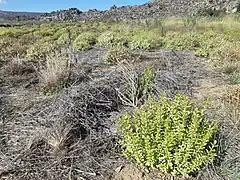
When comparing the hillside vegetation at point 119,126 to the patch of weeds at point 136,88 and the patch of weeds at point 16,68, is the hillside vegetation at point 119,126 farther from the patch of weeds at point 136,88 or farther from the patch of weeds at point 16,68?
the patch of weeds at point 16,68

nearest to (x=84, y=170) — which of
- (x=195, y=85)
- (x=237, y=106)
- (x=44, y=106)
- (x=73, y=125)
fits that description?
(x=73, y=125)

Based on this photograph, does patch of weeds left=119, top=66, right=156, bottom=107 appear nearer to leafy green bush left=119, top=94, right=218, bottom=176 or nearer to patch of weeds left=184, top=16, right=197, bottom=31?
leafy green bush left=119, top=94, right=218, bottom=176

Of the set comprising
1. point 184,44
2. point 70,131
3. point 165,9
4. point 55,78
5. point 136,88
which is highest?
point 165,9

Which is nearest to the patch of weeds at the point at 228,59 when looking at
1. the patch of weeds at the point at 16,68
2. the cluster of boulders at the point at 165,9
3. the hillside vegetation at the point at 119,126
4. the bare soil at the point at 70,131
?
the hillside vegetation at the point at 119,126

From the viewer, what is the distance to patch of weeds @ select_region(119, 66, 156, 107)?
19.3 feet

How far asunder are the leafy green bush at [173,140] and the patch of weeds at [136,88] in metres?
1.48

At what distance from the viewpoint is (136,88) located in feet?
20.0

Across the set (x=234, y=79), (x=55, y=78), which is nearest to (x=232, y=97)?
(x=234, y=79)

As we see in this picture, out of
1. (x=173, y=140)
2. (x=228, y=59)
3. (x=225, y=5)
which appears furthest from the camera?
(x=225, y=5)

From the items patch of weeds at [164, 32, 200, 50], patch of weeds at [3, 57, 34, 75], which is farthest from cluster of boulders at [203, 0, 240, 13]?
patch of weeds at [3, 57, 34, 75]

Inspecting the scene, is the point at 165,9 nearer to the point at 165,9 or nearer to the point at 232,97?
the point at 165,9

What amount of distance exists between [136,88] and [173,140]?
2.22 meters

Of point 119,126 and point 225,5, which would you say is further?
point 225,5

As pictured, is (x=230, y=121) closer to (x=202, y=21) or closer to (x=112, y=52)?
(x=112, y=52)
